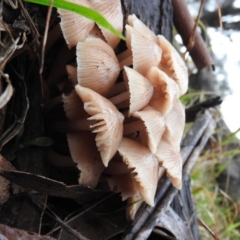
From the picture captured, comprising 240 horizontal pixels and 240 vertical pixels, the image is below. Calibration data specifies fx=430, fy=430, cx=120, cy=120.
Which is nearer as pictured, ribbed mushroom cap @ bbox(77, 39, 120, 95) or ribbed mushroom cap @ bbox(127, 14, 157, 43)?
ribbed mushroom cap @ bbox(77, 39, 120, 95)

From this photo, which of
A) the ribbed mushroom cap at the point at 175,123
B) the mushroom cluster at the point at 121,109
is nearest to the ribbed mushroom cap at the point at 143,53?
the mushroom cluster at the point at 121,109

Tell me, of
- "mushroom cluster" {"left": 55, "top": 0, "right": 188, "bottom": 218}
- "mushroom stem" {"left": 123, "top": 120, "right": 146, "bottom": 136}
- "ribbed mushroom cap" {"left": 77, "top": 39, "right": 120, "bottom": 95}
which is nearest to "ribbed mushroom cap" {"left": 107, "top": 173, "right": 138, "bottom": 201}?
"mushroom cluster" {"left": 55, "top": 0, "right": 188, "bottom": 218}

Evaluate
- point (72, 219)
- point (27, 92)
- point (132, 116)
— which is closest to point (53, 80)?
point (27, 92)

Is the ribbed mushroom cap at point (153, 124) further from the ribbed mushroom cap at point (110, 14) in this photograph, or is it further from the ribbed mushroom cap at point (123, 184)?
the ribbed mushroom cap at point (110, 14)

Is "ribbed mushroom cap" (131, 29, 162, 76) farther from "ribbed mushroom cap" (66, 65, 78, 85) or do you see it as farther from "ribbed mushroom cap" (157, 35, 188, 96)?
"ribbed mushroom cap" (66, 65, 78, 85)

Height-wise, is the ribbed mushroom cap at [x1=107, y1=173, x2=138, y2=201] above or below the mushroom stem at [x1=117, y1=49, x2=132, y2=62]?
below

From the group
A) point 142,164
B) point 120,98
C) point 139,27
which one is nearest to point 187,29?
point 139,27
